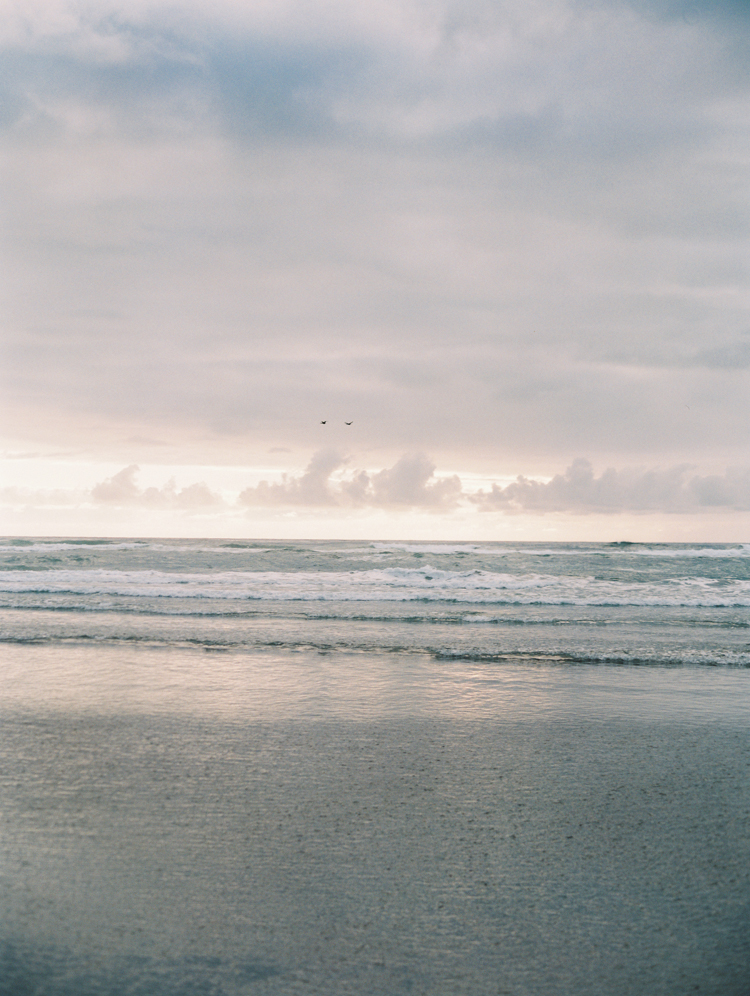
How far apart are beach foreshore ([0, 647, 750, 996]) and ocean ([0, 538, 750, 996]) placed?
2 cm

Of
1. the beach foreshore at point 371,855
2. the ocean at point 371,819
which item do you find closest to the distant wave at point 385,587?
the ocean at point 371,819

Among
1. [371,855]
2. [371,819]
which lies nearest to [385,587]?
[371,819]

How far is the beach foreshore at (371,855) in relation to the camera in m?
3.21

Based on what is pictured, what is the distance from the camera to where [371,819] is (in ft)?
15.9

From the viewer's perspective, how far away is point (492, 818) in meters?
4.93

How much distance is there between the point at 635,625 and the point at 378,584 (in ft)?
42.7

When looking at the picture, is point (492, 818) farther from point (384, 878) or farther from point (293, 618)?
point (293, 618)

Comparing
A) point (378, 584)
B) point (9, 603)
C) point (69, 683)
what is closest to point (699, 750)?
point (69, 683)

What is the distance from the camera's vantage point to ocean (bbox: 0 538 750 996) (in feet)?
10.7

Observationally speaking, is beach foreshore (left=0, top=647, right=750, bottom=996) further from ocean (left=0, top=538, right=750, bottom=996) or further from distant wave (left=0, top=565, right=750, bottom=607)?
distant wave (left=0, top=565, right=750, bottom=607)

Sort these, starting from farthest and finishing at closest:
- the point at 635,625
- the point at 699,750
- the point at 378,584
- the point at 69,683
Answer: the point at 378,584, the point at 635,625, the point at 69,683, the point at 699,750

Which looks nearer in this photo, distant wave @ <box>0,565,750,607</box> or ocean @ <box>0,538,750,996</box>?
ocean @ <box>0,538,750,996</box>

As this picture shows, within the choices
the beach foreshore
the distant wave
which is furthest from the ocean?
the distant wave

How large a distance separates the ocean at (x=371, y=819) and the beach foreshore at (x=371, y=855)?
2 cm
